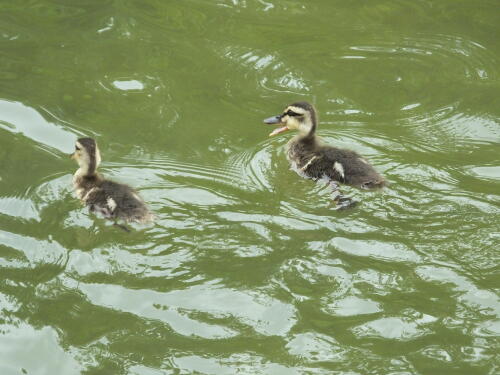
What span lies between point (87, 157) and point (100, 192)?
0.90 feet

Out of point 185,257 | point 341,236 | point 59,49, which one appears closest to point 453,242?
point 341,236

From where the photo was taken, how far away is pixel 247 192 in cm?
539

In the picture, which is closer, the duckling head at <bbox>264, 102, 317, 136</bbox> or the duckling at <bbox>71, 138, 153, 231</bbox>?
the duckling at <bbox>71, 138, 153, 231</bbox>

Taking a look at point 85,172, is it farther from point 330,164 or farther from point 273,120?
point 330,164

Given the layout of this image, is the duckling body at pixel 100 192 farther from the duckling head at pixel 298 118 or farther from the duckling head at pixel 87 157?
the duckling head at pixel 298 118

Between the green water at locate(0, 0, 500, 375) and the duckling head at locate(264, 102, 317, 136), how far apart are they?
0.67 ft

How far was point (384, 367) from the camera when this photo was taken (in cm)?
398

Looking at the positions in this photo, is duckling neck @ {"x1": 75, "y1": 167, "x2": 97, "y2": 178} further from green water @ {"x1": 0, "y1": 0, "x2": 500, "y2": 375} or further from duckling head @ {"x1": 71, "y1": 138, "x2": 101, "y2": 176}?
green water @ {"x1": 0, "y1": 0, "x2": 500, "y2": 375}

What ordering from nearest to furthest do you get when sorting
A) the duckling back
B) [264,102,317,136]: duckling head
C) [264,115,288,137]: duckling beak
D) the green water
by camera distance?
the green water → the duckling back → [264,102,317,136]: duckling head → [264,115,288,137]: duckling beak

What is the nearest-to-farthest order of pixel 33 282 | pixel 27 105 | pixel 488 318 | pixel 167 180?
pixel 488 318, pixel 33 282, pixel 167 180, pixel 27 105

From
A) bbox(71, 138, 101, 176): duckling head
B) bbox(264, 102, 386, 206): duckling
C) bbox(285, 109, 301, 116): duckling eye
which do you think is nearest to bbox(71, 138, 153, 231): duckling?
bbox(71, 138, 101, 176): duckling head

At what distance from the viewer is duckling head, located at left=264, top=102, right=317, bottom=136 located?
19.4ft

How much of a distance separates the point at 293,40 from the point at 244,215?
2636 millimetres

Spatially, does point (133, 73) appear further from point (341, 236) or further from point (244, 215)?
point (341, 236)
